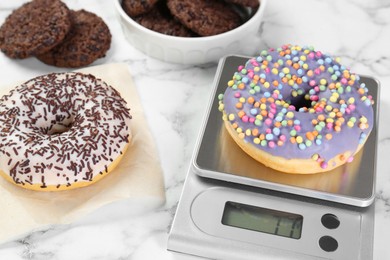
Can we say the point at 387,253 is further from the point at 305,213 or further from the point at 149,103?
the point at 149,103

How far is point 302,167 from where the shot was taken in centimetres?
114

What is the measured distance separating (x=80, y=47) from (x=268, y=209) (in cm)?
64

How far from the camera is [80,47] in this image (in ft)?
4.88

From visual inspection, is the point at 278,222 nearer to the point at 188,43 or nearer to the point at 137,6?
the point at 188,43

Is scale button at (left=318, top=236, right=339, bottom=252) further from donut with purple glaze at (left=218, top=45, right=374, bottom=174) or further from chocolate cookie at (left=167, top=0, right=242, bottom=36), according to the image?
chocolate cookie at (left=167, top=0, right=242, bottom=36)

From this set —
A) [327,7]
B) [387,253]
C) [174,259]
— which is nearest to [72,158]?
[174,259]

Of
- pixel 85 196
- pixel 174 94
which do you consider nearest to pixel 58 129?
pixel 85 196

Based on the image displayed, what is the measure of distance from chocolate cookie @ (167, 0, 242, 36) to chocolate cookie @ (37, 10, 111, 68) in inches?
7.8

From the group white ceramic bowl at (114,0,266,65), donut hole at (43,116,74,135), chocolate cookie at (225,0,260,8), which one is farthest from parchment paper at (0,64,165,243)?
chocolate cookie at (225,0,260,8)

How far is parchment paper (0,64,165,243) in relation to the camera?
1.20 meters

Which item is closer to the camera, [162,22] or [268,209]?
[268,209]

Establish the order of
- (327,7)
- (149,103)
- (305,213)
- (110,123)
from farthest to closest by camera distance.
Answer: (327,7), (149,103), (110,123), (305,213)

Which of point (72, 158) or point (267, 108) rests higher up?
point (267, 108)

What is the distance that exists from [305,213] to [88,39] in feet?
2.30
